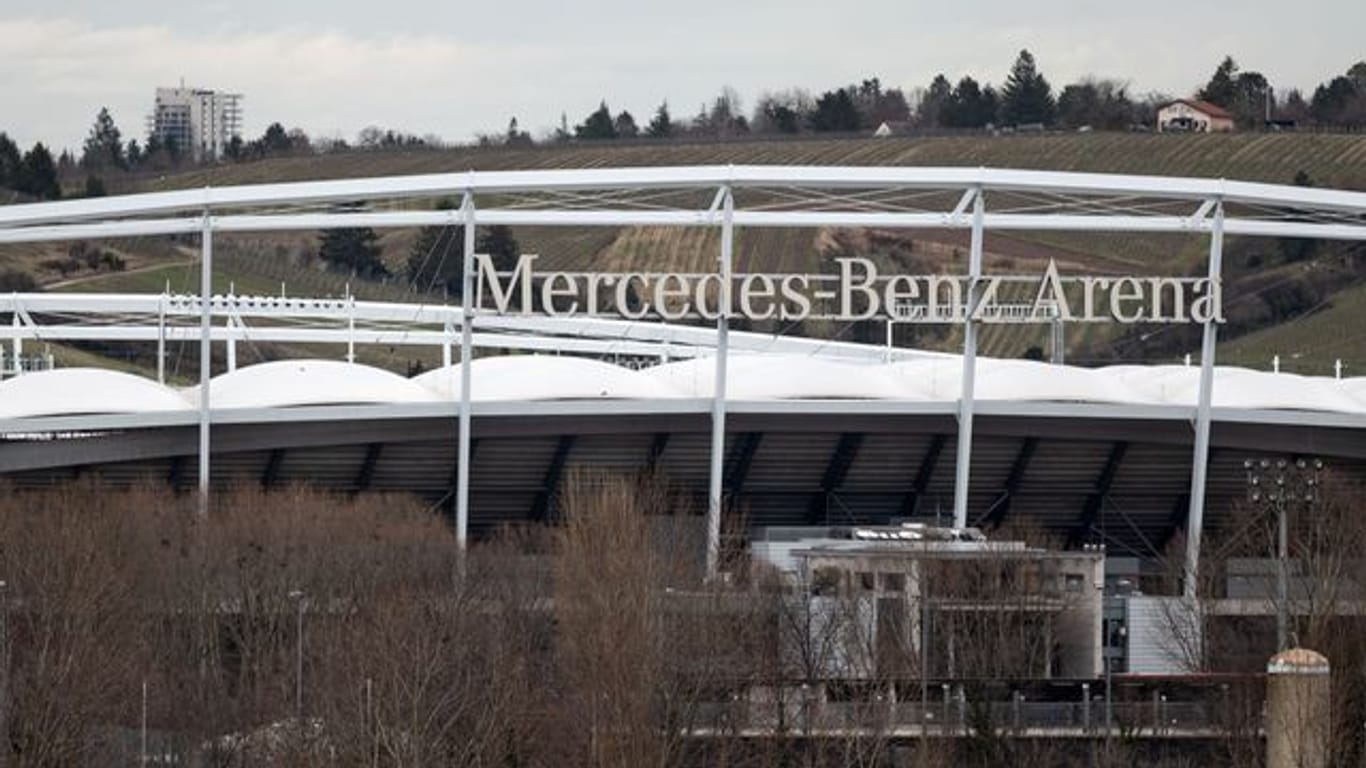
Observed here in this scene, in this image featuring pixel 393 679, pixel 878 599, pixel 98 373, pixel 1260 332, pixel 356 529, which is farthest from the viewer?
pixel 1260 332

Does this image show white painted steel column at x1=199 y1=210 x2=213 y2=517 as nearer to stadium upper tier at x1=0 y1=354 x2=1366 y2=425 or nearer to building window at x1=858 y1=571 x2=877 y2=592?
stadium upper tier at x1=0 y1=354 x2=1366 y2=425

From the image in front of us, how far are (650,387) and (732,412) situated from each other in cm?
374

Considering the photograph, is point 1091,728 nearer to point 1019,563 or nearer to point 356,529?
point 1019,563

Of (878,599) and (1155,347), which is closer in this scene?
(878,599)

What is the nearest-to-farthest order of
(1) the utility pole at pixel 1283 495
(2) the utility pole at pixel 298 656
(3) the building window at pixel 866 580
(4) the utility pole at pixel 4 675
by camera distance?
(4) the utility pole at pixel 4 675, (2) the utility pole at pixel 298 656, (1) the utility pole at pixel 1283 495, (3) the building window at pixel 866 580

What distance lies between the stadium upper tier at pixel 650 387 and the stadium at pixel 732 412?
115mm

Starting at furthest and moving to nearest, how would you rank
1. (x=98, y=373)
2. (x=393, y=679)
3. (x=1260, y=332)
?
1. (x=1260, y=332)
2. (x=98, y=373)
3. (x=393, y=679)

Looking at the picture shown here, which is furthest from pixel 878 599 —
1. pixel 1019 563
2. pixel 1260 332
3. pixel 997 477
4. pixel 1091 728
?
pixel 1260 332

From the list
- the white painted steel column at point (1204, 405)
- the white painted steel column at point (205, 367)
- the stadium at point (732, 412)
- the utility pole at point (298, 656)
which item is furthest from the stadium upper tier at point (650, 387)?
the utility pole at point (298, 656)

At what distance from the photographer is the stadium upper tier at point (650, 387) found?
124 metres

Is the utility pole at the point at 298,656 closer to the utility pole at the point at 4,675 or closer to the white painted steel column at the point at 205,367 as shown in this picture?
the utility pole at the point at 4,675

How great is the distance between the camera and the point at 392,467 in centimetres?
12706

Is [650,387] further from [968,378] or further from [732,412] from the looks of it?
[968,378]

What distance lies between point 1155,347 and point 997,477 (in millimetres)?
63681
